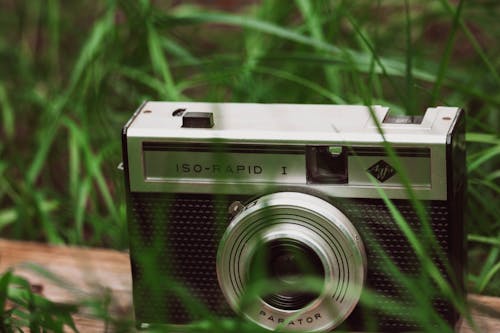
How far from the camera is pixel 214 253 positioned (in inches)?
63.3

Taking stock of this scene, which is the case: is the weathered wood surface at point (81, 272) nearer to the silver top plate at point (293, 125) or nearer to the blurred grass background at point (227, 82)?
the blurred grass background at point (227, 82)

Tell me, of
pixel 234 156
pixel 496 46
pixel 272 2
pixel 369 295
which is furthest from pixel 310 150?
pixel 496 46

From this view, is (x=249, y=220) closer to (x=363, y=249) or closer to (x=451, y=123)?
(x=363, y=249)

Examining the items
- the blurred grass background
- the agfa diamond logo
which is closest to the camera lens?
the agfa diamond logo

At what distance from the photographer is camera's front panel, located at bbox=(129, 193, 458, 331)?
1.52 metres

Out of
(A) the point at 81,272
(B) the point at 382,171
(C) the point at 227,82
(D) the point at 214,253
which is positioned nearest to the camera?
(B) the point at 382,171

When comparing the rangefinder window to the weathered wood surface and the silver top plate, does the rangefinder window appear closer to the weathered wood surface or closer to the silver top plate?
the silver top plate

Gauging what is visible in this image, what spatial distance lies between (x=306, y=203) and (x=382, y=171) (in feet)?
0.35

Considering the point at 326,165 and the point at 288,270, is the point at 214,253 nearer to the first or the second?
the point at 288,270

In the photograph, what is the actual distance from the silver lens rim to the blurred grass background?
0.66 ft

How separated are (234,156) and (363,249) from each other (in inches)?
8.1

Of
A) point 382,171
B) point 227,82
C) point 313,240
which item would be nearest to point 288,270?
point 313,240

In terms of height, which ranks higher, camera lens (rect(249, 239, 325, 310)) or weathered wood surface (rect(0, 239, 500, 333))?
camera lens (rect(249, 239, 325, 310))

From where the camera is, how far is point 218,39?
269cm
